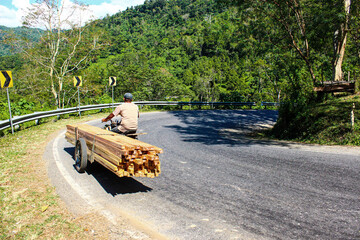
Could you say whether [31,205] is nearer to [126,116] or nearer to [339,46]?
[126,116]

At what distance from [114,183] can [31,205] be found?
1.61m

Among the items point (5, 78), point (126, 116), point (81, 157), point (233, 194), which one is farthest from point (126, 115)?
point (5, 78)

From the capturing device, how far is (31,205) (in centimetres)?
447

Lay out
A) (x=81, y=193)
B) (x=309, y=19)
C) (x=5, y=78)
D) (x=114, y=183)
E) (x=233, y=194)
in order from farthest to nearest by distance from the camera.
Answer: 1. (x=309, y=19)
2. (x=5, y=78)
3. (x=114, y=183)
4. (x=81, y=193)
5. (x=233, y=194)

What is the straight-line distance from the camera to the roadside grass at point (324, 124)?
9.45 m

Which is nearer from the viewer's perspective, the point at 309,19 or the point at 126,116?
the point at 126,116

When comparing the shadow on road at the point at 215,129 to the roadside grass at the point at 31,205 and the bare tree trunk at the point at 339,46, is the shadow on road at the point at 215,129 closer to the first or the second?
the bare tree trunk at the point at 339,46

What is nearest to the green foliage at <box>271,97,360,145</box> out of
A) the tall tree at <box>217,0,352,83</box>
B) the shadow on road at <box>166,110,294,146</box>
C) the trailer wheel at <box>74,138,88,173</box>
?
the shadow on road at <box>166,110,294,146</box>

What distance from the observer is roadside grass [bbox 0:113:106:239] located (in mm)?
3639

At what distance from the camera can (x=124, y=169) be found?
469 centimetres

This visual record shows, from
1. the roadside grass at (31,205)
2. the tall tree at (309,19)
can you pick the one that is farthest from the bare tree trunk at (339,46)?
the roadside grass at (31,205)

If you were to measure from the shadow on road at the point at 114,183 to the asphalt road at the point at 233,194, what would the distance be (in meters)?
0.02

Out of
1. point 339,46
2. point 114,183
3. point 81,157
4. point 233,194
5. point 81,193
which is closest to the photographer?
point 233,194

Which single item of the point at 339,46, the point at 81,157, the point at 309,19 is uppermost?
the point at 309,19
